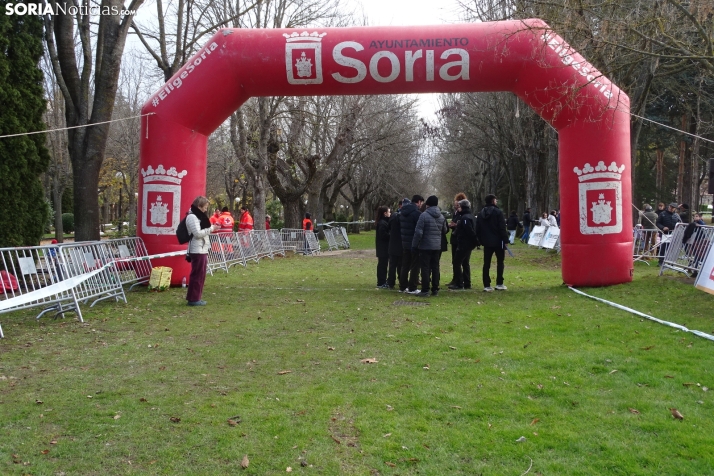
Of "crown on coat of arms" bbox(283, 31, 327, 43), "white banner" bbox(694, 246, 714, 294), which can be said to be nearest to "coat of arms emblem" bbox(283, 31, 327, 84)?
"crown on coat of arms" bbox(283, 31, 327, 43)

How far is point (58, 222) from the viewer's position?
25438mm

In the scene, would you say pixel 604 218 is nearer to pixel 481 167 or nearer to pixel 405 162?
pixel 405 162

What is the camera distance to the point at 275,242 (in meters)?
24.0

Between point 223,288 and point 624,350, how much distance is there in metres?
8.46

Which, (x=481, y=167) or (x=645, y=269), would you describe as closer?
(x=645, y=269)

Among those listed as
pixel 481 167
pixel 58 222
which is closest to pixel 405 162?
pixel 481 167

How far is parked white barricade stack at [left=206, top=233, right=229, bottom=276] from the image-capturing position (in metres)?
16.8

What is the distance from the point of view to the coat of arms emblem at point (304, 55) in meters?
11.5

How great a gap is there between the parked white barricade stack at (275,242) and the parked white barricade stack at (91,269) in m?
12.2

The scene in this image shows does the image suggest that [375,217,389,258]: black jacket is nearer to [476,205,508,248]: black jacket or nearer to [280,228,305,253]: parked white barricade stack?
[476,205,508,248]: black jacket

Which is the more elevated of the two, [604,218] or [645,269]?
[604,218]

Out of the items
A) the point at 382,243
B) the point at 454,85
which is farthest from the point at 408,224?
the point at 454,85

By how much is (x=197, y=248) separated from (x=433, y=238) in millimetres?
4219

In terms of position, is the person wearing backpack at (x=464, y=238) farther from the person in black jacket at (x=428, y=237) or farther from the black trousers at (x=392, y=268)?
the black trousers at (x=392, y=268)
